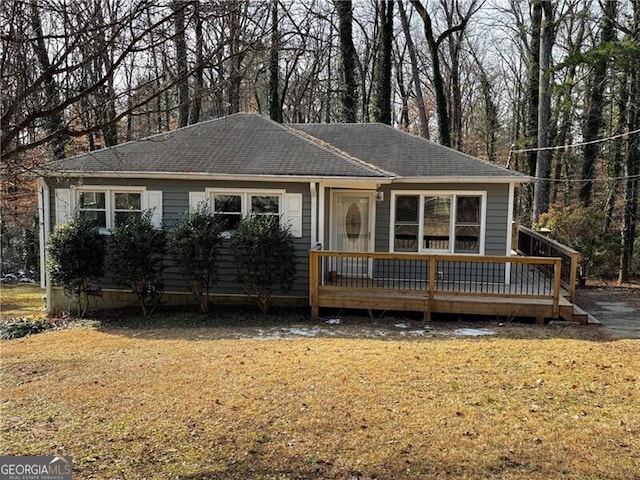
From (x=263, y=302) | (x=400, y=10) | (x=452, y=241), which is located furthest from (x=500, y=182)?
(x=400, y=10)

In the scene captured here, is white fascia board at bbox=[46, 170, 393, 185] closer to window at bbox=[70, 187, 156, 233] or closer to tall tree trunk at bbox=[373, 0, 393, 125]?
window at bbox=[70, 187, 156, 233]

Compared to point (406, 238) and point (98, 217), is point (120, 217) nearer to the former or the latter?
point (98, 217)

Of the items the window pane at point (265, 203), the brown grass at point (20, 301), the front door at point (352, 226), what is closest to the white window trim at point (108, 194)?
the window pane at point (265, 203)

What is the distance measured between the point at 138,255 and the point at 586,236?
12614 mm

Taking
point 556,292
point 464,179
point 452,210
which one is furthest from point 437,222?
point 556,292

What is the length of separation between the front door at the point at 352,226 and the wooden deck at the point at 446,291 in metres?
0.50

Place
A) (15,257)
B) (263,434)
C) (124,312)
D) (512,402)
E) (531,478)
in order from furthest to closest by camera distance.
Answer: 1. (15,257)
2. (124,312)
3. (512,402)
4. (263,434)
5. (531,478)

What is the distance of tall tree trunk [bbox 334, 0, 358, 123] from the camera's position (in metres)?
19.0

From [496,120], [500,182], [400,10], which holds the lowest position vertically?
[500,182]

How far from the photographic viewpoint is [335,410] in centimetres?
453

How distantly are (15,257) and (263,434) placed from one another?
22.1 meters

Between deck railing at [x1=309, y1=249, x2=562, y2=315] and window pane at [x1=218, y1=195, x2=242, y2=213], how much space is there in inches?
87.0

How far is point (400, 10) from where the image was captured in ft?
73.1

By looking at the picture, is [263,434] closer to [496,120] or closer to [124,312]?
[124,312]
